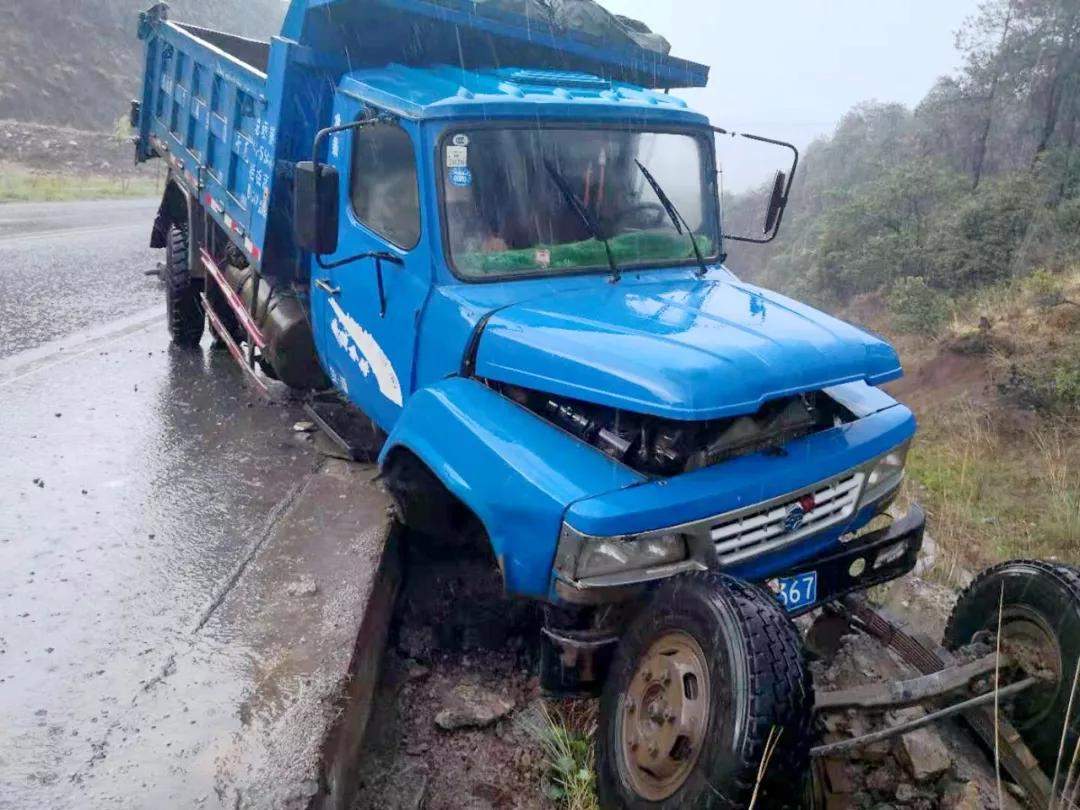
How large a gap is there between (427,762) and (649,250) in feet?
7.69

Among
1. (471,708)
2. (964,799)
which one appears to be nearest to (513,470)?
(471,708)

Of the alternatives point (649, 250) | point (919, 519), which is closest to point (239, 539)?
point (649, 250)

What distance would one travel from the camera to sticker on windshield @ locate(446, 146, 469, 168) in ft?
11.8

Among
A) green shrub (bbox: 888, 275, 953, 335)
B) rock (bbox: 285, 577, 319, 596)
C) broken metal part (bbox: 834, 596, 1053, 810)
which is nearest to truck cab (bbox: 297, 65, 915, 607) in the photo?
broken metal part (bbox: 834, 596, 1053, 810)

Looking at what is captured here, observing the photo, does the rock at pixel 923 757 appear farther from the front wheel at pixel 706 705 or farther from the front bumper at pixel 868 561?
the front wheel at pixel 706 705

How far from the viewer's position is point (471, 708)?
11.5 feet

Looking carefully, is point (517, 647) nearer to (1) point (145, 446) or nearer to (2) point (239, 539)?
(2) point (239, 539)

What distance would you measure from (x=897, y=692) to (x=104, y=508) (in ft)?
12.3

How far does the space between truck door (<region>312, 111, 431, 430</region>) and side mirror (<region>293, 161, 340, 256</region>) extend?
22 centimetres

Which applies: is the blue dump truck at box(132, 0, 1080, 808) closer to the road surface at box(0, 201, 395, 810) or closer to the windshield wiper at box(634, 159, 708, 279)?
the windshield wiper at box(634, 159, 708, 279)

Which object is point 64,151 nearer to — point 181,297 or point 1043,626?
point 181,297

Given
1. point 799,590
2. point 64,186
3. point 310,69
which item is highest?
point 310,69

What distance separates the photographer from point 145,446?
17.2ft

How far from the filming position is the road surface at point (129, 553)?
281 cm
